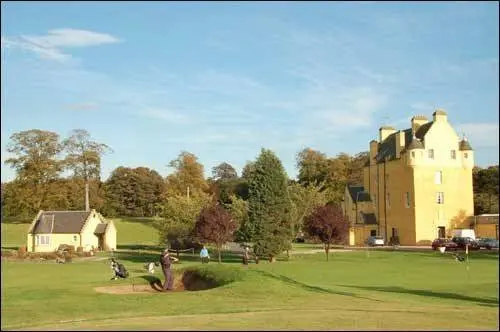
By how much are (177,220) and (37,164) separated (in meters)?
13.4

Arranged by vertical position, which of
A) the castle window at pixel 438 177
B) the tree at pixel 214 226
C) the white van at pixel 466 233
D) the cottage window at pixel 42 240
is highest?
the castle window at pixel 438 177

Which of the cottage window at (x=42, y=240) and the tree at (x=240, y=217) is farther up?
the tree at (x=240, y=217)

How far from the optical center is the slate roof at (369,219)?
3059 inches

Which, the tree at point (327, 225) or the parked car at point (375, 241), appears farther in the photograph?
the parked car at point (375, 241)

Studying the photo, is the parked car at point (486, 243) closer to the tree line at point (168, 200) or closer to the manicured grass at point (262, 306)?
the tree line at point (168, 200)

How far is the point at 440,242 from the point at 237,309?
47.3 metres

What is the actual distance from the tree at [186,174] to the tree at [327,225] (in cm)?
3238

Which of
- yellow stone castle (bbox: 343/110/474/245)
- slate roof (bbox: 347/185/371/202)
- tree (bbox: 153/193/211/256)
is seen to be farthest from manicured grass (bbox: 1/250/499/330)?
slate roof (bbox: 347/185/371/202)

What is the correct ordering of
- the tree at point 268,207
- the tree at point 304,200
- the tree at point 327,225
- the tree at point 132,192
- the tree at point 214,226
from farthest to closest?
the tree at point 304,200, the tree at point 132,192, the tree at point 327,225, the tree at point 268,207, the tree at point 214,226

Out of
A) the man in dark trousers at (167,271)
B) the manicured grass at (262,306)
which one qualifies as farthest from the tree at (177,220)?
the man in dark trousers at (167,271)

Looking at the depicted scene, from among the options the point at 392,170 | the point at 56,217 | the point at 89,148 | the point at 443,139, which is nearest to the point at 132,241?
the point at 56,217

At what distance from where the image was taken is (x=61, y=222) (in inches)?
2489

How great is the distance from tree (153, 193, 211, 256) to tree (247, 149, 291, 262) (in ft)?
27.9

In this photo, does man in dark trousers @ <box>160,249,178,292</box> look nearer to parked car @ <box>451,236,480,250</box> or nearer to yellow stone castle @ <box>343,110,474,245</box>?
parked car @ <box>451,236,480,250</box>
